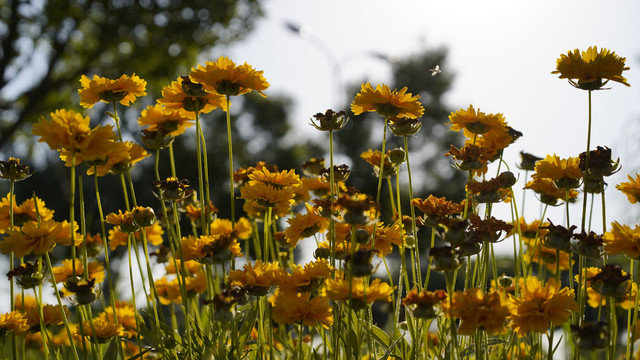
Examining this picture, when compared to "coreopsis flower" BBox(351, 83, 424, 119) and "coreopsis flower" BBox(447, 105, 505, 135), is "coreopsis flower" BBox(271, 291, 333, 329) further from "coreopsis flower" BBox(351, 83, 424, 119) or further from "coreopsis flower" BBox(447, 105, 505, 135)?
"coreopsis flower" BBox(447, 105, 505, 135)

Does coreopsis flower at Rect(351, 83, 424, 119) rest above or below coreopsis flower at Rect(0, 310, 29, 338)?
above

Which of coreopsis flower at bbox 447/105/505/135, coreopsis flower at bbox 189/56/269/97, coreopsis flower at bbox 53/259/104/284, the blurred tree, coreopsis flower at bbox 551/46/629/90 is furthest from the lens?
the blurred tree

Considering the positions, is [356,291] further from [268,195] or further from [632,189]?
[632,189]

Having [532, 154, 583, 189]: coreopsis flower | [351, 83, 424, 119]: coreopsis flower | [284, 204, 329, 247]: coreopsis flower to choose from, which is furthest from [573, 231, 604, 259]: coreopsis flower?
[284, 204, 329, 247]: coreopsis flower

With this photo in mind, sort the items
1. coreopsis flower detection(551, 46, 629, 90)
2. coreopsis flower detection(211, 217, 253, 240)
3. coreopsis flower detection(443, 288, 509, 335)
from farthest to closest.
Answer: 1. coreopsis flower detection(211, 217, 253, 240)
2. coreopsis flower detection(551, 46, 629, 90)
3. coreopsis flower detection(443, 288, 509, 335)

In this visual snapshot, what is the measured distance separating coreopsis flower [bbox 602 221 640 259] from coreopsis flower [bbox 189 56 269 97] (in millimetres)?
796

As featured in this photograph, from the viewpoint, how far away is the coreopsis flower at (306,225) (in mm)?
1424

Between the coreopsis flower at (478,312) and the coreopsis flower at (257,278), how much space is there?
1.23 feet

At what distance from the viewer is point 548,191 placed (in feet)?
4.91

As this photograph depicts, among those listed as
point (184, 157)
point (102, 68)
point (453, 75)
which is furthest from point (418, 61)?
point (102, 68)

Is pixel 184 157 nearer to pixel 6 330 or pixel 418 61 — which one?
pixel 418 61

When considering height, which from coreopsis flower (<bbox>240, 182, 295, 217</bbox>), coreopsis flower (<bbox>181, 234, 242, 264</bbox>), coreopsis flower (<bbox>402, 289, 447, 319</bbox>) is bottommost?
coreopsis flower (<bbox>402, 289, 447, 319</bbox>)

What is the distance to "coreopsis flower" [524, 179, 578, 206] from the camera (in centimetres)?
147

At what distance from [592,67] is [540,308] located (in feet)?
1.71
